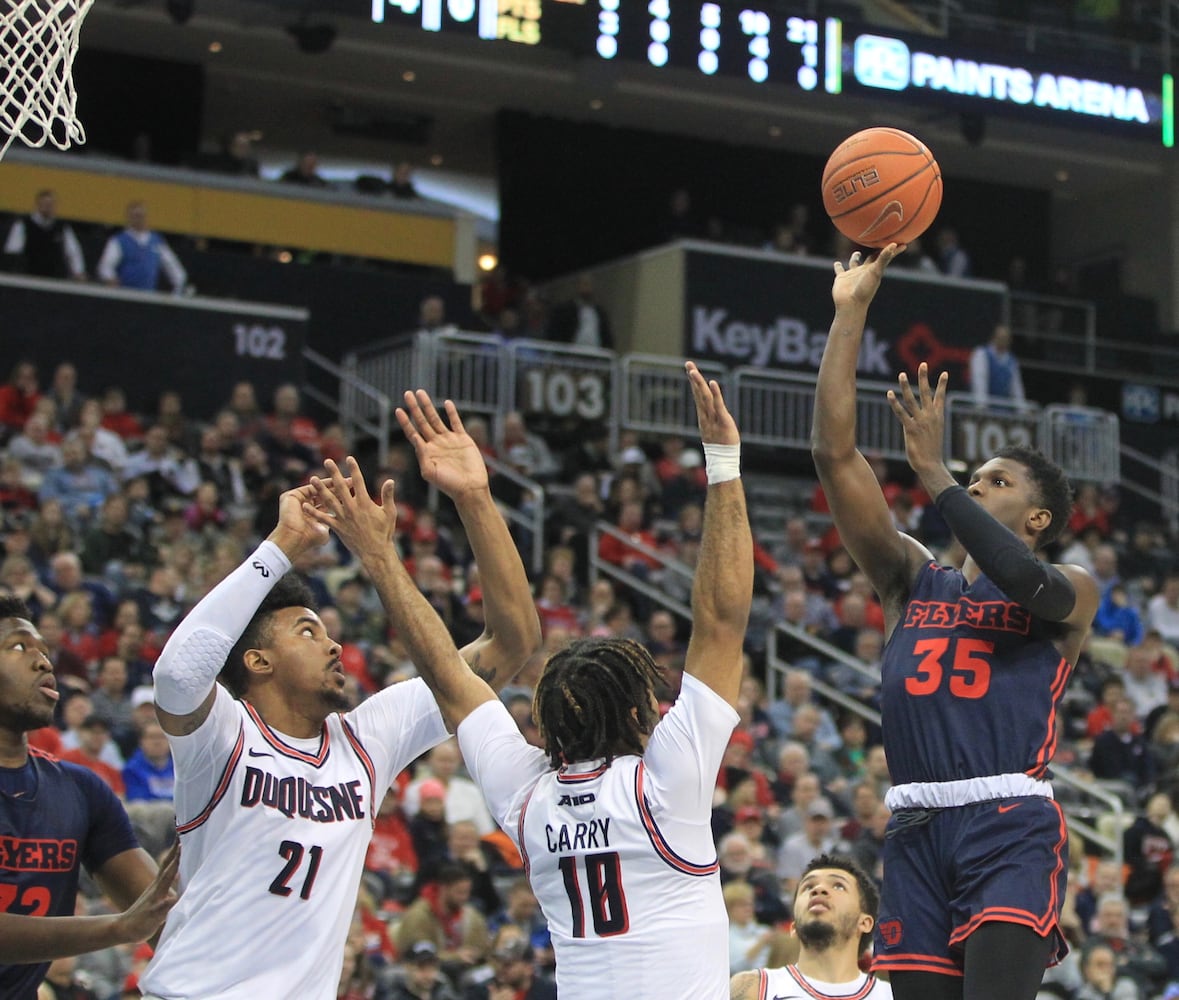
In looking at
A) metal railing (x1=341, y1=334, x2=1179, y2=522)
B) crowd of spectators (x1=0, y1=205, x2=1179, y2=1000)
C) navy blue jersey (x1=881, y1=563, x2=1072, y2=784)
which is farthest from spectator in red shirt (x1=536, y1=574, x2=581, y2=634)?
navy blue jersey (x1=881, y1=563, x2=1072, y2=784)

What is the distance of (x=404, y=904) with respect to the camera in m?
11.3

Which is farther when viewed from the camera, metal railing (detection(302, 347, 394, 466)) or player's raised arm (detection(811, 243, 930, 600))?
metal railing (detection(302, 347, 394, 466))

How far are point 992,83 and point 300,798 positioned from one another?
58.5 feet

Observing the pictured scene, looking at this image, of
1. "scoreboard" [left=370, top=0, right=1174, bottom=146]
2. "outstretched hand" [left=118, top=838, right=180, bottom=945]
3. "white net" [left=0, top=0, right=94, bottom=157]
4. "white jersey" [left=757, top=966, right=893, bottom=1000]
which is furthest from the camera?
"scoreboard" [left=370, top=0, right=1174, bottom=146]

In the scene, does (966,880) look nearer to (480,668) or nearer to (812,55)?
(480,668)

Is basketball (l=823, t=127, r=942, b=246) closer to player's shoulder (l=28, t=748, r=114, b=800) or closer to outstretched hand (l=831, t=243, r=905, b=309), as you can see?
outstretched hand (l=831, t=243, r=905, b=309)

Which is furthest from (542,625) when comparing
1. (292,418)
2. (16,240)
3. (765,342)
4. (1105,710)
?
(765,342)

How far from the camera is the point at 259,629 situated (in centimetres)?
585

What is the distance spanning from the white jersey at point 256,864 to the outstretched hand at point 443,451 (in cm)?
87

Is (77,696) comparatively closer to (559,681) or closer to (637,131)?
(559,681)

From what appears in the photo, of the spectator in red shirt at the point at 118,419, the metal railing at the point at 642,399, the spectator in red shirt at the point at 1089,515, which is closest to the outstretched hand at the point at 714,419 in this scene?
the spectator in red shirt at the point at 118,419

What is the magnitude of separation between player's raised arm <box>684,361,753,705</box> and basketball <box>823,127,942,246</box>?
75.9 inches

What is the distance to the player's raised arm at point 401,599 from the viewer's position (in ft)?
17.3

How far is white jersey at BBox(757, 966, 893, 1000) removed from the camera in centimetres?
727
